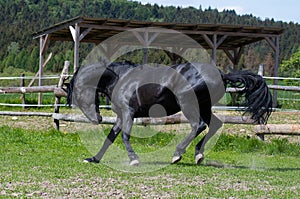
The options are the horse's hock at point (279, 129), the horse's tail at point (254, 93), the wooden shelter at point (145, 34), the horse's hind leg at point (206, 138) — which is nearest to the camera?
the horse's tail at point (254, 93)

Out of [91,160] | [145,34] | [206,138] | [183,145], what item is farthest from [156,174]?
[145,34]

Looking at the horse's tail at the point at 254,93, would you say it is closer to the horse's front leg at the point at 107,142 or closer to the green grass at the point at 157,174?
the green grass at the point at 157,174

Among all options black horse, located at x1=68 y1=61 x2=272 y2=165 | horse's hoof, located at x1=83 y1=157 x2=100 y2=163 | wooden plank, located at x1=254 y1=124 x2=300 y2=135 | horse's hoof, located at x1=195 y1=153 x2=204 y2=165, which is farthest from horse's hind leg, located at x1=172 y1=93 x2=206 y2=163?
wooden plank, located at x1=254 y1=124 x2=300 y2=135

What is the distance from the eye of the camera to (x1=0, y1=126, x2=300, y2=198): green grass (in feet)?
17.8

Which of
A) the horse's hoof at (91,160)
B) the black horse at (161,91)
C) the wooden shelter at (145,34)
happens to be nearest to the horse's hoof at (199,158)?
the black horse at (161,91)

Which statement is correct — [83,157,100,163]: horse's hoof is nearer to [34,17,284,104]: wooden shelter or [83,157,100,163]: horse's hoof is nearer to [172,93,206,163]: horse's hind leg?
[172,93,206,163]: horse's hind leg

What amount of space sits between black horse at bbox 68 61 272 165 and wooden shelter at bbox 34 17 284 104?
393 inches

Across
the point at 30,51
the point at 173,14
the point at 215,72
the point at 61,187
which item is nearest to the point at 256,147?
the point at 215,72

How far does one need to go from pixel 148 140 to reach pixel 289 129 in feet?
8.74

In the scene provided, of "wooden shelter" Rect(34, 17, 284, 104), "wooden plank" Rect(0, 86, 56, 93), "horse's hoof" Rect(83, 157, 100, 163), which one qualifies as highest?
"wooden shelter" Rect(34, 17, 284, 104)

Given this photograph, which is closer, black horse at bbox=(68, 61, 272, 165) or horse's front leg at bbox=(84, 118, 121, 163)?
black horse at bbox=(68, 61, 272, 165)

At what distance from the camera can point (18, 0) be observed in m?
110

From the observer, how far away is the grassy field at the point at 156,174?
17.8 ft

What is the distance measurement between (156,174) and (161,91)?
131 cm
